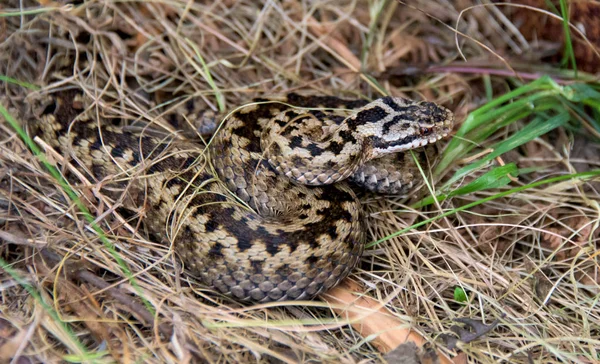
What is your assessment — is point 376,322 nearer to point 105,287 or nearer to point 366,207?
point 366,207

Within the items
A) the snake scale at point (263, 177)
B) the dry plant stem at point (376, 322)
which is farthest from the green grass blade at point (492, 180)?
the dry plant stem at point (376, 322)

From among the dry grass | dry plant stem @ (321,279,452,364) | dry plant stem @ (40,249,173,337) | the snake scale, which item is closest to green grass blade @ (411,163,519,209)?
the dry grass

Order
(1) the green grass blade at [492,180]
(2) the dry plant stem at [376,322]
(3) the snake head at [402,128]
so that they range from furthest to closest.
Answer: (3) the snake head at [402,128], (1) the green grass blade at [492,180], (2) the dry plant stem at [376,322]

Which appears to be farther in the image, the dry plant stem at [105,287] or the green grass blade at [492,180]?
the green grass blade at [492,180]

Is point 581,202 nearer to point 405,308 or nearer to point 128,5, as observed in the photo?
point 405,308

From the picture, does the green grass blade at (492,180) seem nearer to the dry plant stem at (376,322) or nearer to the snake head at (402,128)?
the snake head at (402,128)

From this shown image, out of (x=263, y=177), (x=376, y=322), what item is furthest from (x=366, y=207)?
(x=376, y=322)

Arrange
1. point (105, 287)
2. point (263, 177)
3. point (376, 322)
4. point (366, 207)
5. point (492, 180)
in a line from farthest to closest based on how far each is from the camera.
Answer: point (366, 207)
point (263, 177)
point (492, 180)
point (376, 322)
point (105, 287)
